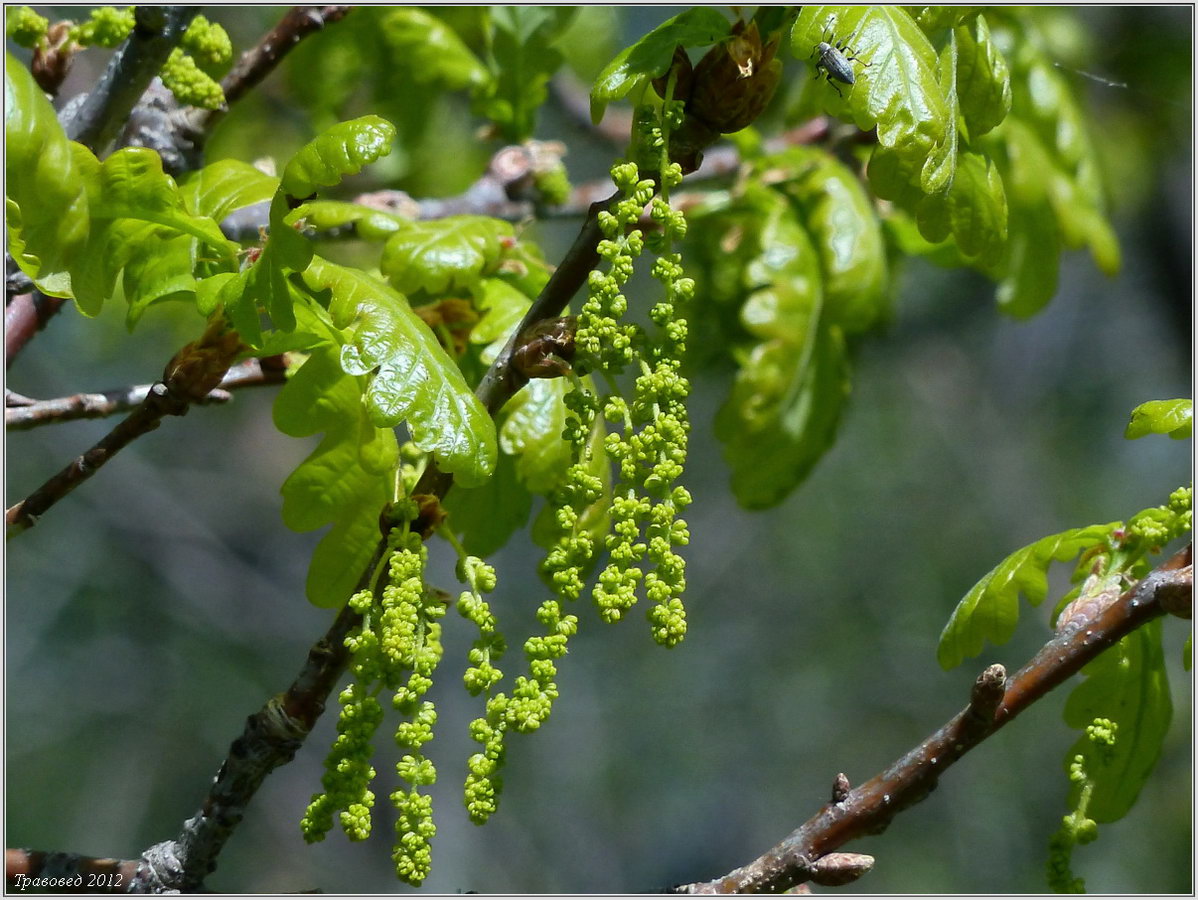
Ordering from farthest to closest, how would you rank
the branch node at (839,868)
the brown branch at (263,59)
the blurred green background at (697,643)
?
the blurred green background at (697,643), the brown branch at (263,59), the branch node at (839,868)

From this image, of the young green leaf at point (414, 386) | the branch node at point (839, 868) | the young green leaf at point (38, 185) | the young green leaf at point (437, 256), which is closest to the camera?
the young green leaf at point (38, 185)

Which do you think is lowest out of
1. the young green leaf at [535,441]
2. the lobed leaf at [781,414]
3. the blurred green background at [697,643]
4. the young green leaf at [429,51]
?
the blurred green background at [697,643]

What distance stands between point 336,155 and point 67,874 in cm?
73

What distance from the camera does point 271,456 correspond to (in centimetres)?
698

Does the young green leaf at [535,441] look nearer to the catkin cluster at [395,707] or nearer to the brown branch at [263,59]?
the catkin cluster at [395,707]

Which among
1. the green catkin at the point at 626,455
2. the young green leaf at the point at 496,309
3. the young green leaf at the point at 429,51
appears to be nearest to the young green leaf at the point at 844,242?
the young green leaf at the point at 429,51

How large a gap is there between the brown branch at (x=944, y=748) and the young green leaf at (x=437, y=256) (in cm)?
71

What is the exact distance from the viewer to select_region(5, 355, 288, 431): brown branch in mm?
1260

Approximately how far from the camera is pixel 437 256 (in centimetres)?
136

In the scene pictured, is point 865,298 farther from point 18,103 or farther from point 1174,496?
point 18,103

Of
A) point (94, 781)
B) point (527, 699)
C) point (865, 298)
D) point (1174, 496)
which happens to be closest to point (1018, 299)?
point (865, 298)

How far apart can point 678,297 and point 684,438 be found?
0.39 ft

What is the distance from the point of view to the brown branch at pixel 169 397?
1.10 m

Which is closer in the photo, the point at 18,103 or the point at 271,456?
the point at 18,103
